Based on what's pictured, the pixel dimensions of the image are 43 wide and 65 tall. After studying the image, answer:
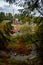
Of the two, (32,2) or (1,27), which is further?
(1,27)

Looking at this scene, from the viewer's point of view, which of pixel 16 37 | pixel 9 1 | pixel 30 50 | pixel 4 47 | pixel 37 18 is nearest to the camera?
pixel 9 1

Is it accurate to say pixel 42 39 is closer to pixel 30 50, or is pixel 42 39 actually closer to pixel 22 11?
pixel 22 11

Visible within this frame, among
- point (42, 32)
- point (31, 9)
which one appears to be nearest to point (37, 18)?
point (31, 9)

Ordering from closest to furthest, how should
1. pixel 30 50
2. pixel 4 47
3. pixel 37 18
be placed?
pixel 37 18 → pixel 30 50 → pixel 4 47

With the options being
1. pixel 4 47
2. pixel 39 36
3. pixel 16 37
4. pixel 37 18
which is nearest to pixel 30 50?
pixel 4 47

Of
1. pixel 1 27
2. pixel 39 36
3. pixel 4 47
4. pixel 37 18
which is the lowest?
pixel 4 47

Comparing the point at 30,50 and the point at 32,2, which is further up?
the point at 32,2

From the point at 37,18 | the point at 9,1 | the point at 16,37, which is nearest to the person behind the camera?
the point at 9,1

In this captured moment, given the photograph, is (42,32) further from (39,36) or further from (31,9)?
(31,9)

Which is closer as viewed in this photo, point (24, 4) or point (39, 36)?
point (24, 4)
